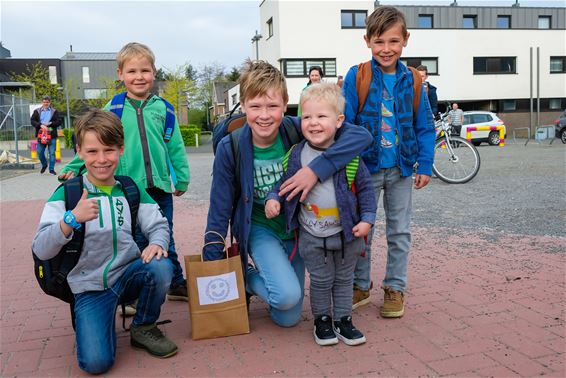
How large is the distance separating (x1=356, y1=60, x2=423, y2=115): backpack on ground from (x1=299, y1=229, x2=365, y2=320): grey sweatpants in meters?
0.99

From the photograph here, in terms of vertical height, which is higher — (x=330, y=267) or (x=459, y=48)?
(x=459, y=48)

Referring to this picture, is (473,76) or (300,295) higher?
(473,76)

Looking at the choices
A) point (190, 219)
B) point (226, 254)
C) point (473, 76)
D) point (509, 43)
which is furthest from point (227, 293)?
point (509, 43)

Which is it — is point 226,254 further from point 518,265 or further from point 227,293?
point 518,265

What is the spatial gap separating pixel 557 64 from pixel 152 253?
40.7m

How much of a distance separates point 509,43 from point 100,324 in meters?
38.3

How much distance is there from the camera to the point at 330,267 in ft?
10.2

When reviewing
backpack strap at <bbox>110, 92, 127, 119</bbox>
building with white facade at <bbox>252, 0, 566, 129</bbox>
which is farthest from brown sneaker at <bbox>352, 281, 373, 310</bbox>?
building with white facade at <bbox>252, 0, 566, 129</bbox>

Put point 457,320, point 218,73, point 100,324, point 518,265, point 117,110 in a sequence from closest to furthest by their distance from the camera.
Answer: point 100,324 → point 457,320 → point 117,110 → point 518,265 → point 218,73

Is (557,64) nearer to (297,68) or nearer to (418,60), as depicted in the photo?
(418,60)

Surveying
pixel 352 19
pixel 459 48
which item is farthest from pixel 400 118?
pixel 459 48

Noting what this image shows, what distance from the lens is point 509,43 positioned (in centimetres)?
3572

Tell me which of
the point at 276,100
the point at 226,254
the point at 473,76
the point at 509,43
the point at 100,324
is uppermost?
the point at 509,43

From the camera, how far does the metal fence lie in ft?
61.6
